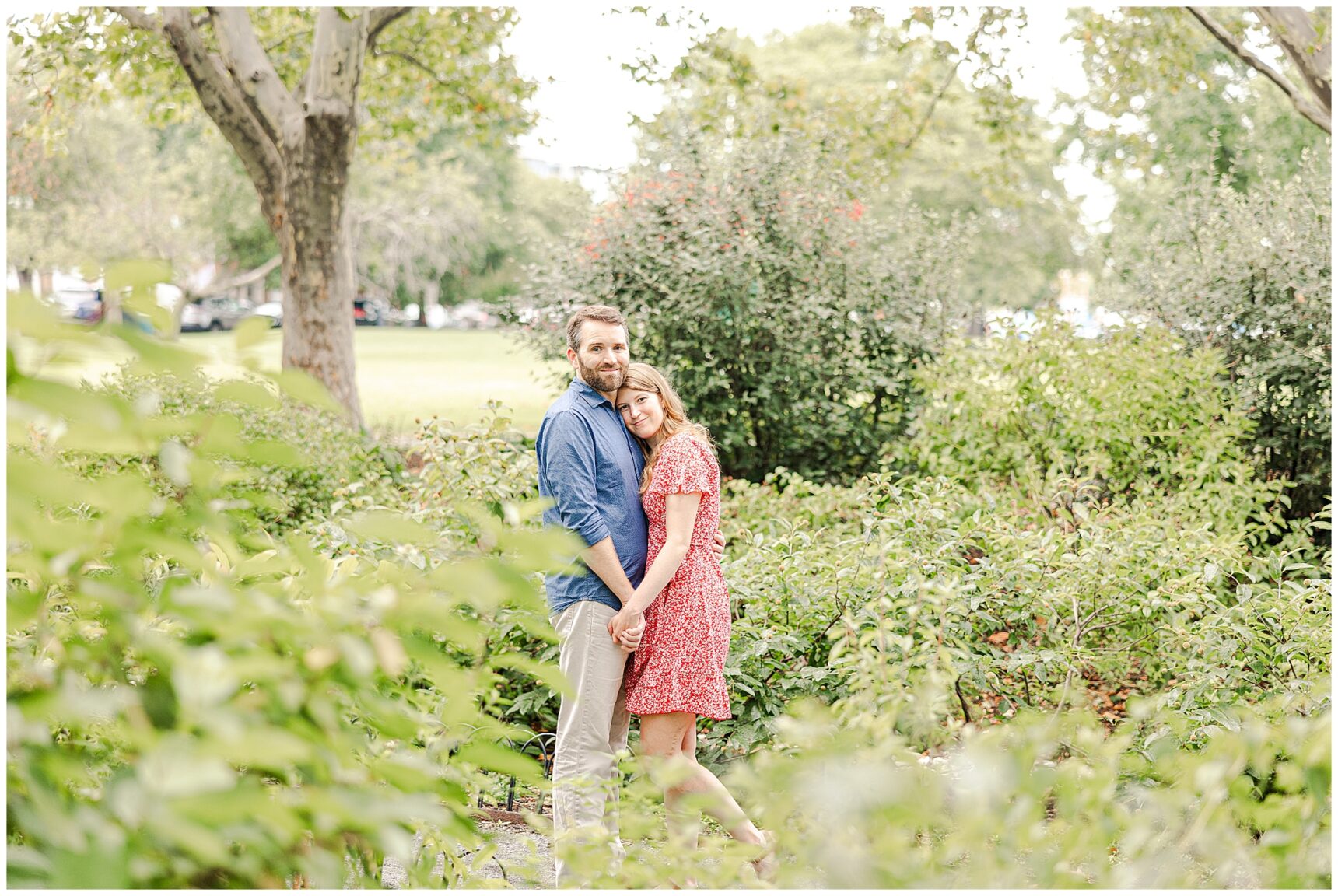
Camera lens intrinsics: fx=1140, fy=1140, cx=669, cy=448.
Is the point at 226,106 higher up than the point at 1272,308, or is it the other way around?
the point at 226,106

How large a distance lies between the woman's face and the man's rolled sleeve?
0.67 feet

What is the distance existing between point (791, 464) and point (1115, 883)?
789 cm

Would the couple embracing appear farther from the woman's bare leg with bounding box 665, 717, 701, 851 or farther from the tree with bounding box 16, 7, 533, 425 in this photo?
the tree with bounding box 16, 7, 533, 425

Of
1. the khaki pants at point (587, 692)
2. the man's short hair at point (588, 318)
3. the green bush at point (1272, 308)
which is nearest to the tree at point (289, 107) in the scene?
the man's short hair at point (588, 318)

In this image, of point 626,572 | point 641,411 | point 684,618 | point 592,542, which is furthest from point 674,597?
point 641,411

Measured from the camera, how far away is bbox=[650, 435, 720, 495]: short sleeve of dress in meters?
3.64

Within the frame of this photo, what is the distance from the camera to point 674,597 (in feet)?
12.2

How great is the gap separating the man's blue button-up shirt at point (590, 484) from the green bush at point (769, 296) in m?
4.92

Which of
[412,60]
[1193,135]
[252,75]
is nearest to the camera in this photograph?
[252,75]

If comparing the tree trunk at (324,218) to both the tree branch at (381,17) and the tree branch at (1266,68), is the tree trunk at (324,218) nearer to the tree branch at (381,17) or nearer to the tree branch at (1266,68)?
the tree branch at (381,17)

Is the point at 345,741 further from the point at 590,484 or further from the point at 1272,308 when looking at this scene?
the point at 1272,308

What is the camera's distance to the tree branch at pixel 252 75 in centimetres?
1059

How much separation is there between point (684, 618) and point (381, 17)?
8882mm

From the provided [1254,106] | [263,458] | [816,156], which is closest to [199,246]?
[1254,106]
